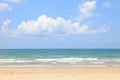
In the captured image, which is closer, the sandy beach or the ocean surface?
the sandy beach

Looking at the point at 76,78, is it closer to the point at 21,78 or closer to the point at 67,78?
the point at 67,78

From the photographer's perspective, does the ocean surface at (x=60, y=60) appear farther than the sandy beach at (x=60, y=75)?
Yes

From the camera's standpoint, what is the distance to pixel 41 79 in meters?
11.9

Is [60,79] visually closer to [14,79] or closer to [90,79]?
[90,79]

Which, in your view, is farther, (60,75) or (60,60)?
(60,60)

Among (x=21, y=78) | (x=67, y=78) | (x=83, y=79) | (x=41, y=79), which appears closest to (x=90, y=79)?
(x=83, y=79)

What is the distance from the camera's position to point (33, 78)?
12219 mm

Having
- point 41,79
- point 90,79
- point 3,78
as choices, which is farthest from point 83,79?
point 3,78

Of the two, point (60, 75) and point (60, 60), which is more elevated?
point (60, 60)

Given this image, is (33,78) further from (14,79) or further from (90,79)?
(90,79)

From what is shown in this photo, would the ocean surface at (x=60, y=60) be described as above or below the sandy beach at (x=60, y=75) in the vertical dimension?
above

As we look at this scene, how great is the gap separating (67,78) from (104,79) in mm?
1754

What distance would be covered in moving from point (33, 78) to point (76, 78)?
2.06 m

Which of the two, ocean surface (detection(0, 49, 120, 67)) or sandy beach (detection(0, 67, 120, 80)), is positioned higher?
ocean surface (detection(0, 49, 120, 67))
